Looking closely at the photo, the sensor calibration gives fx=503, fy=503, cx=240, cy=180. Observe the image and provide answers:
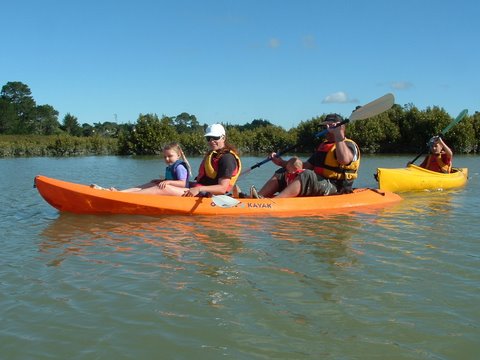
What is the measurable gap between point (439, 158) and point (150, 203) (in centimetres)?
705

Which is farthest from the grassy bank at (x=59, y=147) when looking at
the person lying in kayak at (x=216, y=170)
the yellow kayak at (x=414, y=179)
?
the person lying in kayak at (x=216, y=170)

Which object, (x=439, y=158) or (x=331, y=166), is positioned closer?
(x=331, y=166)

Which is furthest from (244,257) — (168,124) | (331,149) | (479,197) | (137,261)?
(168,124)

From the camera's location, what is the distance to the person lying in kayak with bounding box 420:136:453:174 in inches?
413

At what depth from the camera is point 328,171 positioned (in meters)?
7.02

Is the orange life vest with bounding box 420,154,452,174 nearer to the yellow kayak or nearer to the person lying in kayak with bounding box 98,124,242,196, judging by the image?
the yellow kayak

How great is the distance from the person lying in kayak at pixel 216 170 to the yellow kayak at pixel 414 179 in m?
3.89

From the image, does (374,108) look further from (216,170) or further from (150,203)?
(150,203)

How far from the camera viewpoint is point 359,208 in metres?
6.94

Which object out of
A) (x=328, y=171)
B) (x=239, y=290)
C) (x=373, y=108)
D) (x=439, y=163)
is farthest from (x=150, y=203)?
(x=439, y=163)

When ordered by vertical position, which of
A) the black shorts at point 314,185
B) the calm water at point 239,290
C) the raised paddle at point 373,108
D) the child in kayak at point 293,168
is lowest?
the calm water at point 239,290

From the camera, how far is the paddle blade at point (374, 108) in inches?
288

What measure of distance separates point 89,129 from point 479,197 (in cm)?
8386

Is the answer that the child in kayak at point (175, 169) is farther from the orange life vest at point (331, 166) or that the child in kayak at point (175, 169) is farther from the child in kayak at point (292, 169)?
the orange life vest at point (331, 166)
